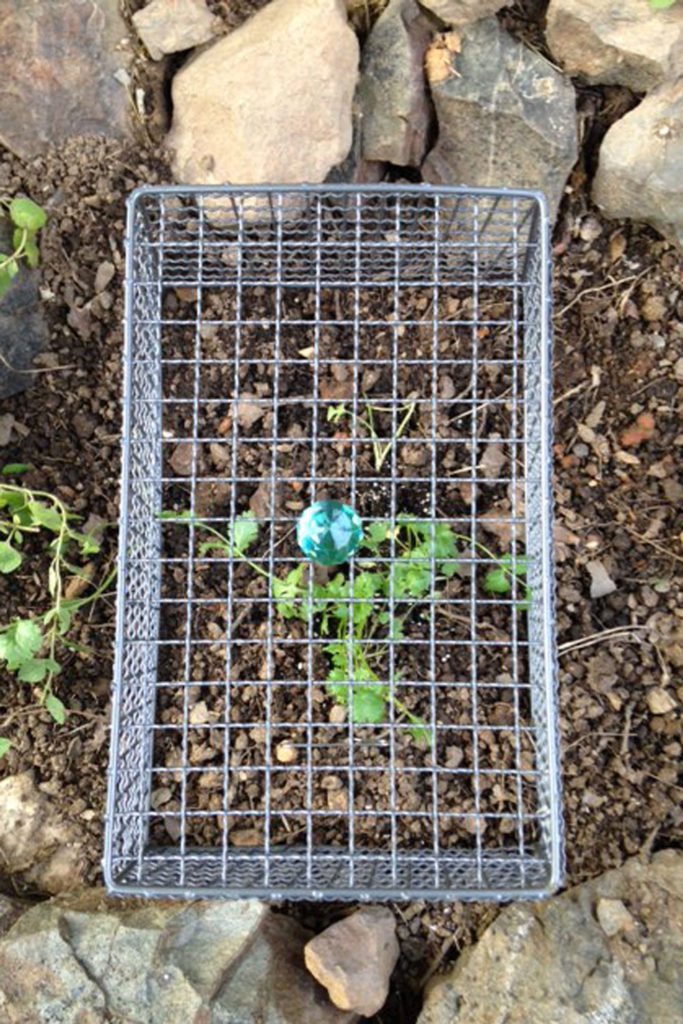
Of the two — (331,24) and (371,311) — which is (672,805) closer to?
(371,311)

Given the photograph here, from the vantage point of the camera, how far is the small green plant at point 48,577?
2.21 metres

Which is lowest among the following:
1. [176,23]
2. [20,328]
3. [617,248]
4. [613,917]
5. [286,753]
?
[613,917]

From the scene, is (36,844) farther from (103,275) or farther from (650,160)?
(650,160)

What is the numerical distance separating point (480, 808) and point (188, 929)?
0.67 metres

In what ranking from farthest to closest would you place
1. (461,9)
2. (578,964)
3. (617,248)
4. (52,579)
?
(617,248) < (461,9) < (52,579) < (578,964)

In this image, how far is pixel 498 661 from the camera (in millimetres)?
2369

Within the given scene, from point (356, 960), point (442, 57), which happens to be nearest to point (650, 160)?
point (442, 57)

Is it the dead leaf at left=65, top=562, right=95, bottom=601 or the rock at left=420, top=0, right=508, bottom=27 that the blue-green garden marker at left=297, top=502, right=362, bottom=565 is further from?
the rock at left=420, top=0, right=508, bottom=27

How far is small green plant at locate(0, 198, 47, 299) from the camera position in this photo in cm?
242

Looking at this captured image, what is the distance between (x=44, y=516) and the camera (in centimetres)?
227

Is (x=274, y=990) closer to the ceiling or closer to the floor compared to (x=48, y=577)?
closer to the floor

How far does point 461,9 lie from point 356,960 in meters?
2.15

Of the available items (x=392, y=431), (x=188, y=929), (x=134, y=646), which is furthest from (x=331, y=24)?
(x=188, y=929)

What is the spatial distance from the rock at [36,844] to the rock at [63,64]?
1.60 meters
